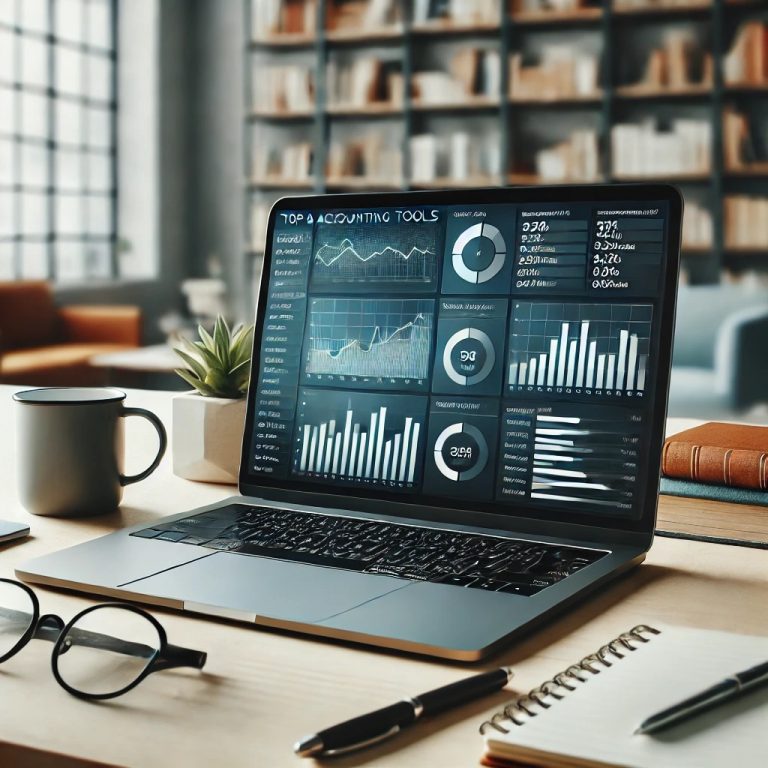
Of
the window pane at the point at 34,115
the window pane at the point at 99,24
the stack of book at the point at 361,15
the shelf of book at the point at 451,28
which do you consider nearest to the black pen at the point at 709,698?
the shelf of book at the point at 451,28

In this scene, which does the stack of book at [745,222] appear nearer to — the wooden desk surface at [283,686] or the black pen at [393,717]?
the wooden desk surface at [283,686]

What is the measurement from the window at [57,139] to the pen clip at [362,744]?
5516 mm

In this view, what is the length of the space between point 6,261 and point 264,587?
5344mm

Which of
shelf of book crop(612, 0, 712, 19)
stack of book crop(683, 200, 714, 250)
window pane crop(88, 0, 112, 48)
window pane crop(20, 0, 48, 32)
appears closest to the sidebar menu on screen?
stack of book crop(683, 200, 714, 250)

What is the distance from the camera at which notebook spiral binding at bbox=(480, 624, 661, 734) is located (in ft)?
1.53

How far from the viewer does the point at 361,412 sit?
0.88 m

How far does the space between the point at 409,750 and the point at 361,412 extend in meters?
0.44

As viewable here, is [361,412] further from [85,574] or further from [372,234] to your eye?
[85,574]

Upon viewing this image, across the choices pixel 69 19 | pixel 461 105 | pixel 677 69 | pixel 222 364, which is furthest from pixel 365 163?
pixel 222 364

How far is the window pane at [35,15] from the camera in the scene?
5588 millimetres

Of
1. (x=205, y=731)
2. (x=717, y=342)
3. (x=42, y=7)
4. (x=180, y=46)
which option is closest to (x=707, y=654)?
(x=205, y=731)

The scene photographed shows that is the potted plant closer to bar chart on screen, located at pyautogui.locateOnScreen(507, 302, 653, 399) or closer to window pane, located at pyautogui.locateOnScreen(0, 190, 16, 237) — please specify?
bar chart on screen, located at pyautogui.locateOnScreen(507, 302, 653, 399)

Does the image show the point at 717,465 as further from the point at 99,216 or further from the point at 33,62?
the point at 99,216

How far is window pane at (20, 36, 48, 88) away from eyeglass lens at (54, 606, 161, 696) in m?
5.64
